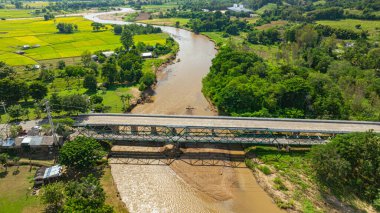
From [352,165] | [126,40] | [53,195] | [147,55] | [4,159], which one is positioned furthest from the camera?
[126,40]

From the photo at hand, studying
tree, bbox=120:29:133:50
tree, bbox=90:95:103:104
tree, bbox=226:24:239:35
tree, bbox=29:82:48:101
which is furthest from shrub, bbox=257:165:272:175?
tree, bbox=226:24:239:35

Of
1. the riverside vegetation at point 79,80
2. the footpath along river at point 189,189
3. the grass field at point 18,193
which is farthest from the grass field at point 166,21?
the grass field at point 18,193

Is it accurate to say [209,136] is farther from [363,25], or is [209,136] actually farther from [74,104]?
[363,25]

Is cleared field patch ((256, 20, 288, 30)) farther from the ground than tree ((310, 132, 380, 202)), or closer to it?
farther from the ground

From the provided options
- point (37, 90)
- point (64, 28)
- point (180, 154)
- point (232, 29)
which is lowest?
point (180, 154)

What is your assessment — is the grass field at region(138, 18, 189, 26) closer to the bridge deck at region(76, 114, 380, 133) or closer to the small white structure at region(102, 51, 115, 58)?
the small white structure at region(102, 51, 115, 58)

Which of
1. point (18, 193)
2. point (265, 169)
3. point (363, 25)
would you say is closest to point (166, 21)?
point (363, 25)
